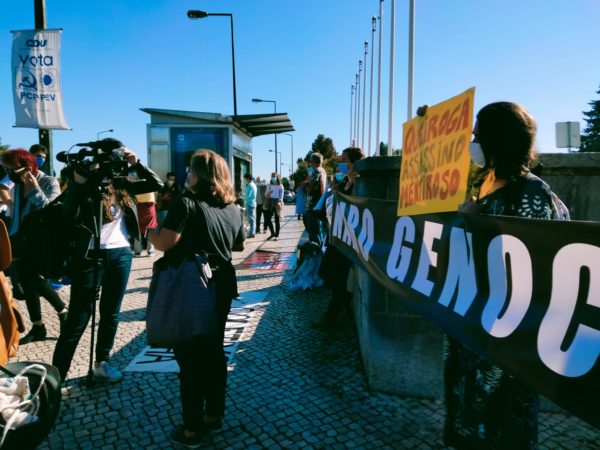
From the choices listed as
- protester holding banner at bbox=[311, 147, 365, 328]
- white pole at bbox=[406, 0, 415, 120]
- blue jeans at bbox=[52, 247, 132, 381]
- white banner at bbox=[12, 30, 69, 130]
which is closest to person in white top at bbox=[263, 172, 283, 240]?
white banner at bbox=[12, 30, 69, 130]

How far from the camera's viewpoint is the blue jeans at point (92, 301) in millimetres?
3068

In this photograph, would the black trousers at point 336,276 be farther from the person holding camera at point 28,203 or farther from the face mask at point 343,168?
the person holding camera at point 28,203

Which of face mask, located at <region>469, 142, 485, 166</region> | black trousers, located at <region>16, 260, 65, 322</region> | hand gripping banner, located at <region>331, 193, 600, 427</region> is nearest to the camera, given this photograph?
hand gripping banner, located at <region>331, 193, 600, 427</region>

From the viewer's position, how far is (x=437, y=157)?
2.01 meters

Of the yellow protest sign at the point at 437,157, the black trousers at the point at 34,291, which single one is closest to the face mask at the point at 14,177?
the black trousers at the point at 34,291

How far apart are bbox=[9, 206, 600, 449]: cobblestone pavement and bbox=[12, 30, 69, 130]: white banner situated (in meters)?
4.12

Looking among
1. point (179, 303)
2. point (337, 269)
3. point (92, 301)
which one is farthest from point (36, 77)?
point (179, 303)

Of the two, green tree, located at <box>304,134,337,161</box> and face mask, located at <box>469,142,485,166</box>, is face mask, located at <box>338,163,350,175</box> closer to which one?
face mask, located at <box>469,142,485,166</box>

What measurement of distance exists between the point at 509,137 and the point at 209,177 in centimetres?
161

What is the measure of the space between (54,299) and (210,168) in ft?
9.47

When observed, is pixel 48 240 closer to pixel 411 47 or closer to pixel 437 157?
pixel 437 157

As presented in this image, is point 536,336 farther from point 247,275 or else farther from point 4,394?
point 247,275

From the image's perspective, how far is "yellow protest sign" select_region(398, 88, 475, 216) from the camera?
1.77 m

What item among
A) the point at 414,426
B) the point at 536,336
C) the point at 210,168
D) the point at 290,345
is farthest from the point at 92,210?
the point at 536,336
